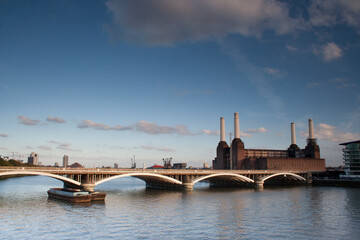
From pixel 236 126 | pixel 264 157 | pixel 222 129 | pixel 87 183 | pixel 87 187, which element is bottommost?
pixel 87 187

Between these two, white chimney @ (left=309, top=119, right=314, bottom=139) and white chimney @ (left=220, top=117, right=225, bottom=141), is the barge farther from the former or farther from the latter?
white chimney @ (left=309, top=119, right=314, bottom=139)

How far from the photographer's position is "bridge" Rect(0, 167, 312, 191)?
67.0 metres

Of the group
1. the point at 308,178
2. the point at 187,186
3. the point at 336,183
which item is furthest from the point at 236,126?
the point at 187,186

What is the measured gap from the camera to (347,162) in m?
136

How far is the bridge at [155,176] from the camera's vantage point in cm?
6700

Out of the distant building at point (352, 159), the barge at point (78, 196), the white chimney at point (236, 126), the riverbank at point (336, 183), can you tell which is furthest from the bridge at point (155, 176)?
the white chimney at point (236, 126)

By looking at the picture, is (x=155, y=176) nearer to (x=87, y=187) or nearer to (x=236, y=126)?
(x=87, y=187)

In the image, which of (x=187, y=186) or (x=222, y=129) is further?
(x=222, y=129)

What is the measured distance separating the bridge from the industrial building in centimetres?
1233

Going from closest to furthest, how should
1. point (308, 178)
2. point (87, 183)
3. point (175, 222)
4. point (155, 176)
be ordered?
point (175, 222), point (87, 183), point (155, 176), point (308, 178)

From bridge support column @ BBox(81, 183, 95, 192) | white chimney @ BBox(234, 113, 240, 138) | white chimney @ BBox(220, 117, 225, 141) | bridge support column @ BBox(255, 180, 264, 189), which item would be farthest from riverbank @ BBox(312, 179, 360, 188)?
bridge support column @ BBox(81, 183, 95, 192)

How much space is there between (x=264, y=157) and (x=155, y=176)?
8143cm

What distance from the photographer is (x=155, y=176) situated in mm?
85625

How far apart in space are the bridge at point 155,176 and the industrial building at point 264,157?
1233 centimetres
